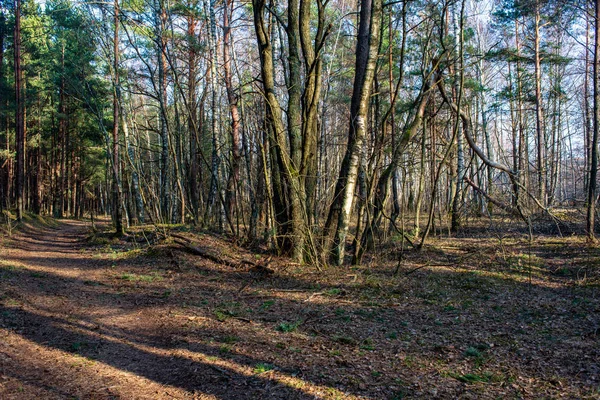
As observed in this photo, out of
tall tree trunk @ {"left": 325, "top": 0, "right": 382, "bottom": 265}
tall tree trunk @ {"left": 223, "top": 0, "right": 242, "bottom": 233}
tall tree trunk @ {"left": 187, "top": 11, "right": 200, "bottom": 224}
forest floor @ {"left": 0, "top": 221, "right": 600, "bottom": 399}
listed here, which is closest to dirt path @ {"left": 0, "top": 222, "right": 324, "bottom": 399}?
forest floor @ {"left": 0, "top": 221, "right": 600, "bottom": 399}

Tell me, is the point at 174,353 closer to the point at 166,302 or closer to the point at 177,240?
the point at 166,302

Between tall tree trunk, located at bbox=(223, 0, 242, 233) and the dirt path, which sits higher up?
tall tree trunk, located at bbox=(223, 0, 242, 233)

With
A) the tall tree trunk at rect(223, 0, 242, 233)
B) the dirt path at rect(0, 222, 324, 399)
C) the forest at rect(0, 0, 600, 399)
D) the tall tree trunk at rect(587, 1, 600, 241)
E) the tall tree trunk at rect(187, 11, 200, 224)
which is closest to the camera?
the dirt path at rect(0, 222, 324, 399)

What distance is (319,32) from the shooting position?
30.4 feet

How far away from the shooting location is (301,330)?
5.31m

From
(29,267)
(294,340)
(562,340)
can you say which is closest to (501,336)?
(562,340)

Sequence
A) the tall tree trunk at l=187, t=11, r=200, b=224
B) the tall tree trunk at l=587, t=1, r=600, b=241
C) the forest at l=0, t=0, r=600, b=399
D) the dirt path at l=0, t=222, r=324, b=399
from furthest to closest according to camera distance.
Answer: the tall tree trunk at l=187, t=11, r=200, b=224
the tall tree trunk at l=587, t=1, r=600, b=241
the forest at l=0, t=0, r=600, b=399
the dirt path at l=0, t=222, r=324, b=399

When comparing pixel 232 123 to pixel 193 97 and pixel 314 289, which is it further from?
pixel 314 289

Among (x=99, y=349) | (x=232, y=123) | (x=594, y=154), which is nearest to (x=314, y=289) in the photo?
(x=99, y=349)

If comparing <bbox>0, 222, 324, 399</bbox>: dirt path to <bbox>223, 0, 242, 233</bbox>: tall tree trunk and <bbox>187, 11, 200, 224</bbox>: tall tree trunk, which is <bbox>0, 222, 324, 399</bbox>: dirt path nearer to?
<bbox>223, 0, 242, 233</bbox>: tall tree trunk

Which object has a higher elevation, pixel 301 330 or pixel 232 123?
pixel 232 123

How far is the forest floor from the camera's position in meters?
3.83

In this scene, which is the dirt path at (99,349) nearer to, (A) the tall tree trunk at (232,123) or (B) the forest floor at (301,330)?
(B) the forest floor at (301,330)

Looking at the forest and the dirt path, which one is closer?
the dirt path
